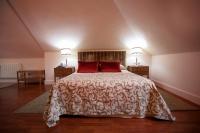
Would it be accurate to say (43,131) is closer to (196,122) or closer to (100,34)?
(196,122)

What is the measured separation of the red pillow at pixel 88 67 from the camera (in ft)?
14.2

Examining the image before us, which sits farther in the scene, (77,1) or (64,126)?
(77,1)

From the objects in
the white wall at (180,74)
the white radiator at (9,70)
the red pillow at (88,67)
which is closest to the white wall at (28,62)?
the white radiator at (9,70)

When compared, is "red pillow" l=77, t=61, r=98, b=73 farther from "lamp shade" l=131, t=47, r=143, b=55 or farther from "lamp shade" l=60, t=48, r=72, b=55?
"lamp shade" l=131, t=47, r=143, b=55

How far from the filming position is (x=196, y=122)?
237cm

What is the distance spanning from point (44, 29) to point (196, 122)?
410 centimetres

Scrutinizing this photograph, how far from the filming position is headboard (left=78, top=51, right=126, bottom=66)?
541 cm

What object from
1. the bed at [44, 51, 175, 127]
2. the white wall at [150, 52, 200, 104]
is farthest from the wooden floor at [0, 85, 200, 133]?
the white wall at [150, 52, 200, 104]

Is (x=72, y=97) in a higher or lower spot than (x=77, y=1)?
lower

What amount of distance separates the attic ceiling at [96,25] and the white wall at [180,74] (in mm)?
205

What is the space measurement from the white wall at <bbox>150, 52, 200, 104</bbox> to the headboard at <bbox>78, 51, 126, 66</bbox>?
3.75 ft

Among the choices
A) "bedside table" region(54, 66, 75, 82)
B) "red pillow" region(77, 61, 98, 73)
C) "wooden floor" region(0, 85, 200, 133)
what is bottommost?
"wooden floor" region(0, 85, 200, 133)

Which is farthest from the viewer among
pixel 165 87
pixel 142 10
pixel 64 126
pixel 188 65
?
pixel 165 87

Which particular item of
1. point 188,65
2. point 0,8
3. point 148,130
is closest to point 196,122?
point 148,130
